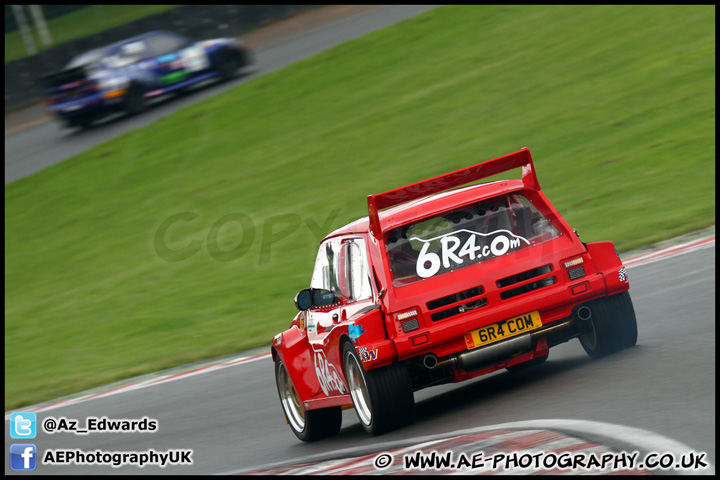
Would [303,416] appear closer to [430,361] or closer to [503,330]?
[430,361]

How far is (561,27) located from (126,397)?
17.0 m

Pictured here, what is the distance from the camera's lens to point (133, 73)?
86.1ft

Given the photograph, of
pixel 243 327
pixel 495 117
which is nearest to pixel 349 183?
pixel 495 117

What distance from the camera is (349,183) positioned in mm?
19125

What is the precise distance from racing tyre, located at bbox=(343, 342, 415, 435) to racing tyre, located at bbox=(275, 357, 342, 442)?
981 millimetres

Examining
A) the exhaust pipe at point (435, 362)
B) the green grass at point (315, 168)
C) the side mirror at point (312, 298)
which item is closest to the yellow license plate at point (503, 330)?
the exhaust pipe at point (435, 362)

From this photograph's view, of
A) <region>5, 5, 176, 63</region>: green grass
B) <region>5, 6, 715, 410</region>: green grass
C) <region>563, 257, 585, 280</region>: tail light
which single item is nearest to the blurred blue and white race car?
<region>5, 6, 715, 410</region>: green grass

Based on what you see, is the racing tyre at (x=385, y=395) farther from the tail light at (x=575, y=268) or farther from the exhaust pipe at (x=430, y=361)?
the tail light at (x=575, y=268)

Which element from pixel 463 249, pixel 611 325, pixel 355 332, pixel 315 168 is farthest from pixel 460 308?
pixel 315 168

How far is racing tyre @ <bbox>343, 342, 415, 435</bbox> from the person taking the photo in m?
6.80

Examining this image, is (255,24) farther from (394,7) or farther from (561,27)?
(561,27)

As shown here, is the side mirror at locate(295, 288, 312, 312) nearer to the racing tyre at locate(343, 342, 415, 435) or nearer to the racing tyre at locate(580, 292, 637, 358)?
the racing tyre at locate(343, 342, 415, 435)

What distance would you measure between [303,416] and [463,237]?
2091 mm

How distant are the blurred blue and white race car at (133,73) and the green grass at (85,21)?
12.6 meters
